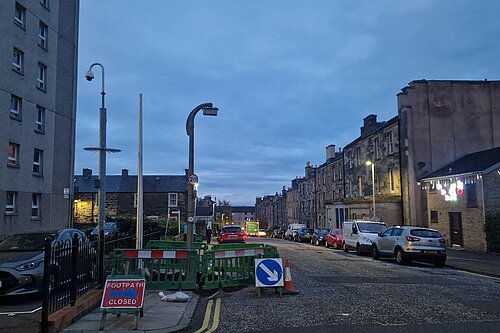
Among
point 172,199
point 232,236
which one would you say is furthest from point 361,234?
point 172,199

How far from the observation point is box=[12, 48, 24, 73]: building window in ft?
77.9

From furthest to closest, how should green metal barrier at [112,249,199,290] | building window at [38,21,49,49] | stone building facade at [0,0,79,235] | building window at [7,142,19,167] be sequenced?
building window at [38,21,49,49], building window at [7,142,19,167], stone building facade at [0,0,79,235], green metal barrier at [112,249,199,290]

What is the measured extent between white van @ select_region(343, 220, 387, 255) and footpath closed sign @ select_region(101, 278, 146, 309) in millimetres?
18833

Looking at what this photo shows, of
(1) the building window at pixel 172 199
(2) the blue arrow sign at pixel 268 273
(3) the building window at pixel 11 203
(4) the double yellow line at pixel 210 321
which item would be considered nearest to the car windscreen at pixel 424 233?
(2) the blue arrow sign at pixel 268 273

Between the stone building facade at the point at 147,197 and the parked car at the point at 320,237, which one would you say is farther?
the stone building facade at the point at 147,197

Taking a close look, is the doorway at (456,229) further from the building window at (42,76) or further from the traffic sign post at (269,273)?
the building window at (42,76)

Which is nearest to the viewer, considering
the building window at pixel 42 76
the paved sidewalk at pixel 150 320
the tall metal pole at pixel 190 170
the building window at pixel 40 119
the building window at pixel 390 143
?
the paved sidewalk at pixel 150 320

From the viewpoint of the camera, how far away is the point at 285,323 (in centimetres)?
809

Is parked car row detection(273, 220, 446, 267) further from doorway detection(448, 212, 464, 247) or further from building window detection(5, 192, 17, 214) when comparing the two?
building window detection(5, 192, 17, 214)

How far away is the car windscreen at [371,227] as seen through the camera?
25859 mm

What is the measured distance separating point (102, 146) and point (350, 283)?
9.02m

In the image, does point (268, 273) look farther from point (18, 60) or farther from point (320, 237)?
point (320, 237)

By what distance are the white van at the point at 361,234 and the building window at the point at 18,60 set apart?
69.1 feet

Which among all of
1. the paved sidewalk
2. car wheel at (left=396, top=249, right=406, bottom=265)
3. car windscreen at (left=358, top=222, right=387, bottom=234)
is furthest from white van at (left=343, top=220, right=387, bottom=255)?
the paved sidewalk
